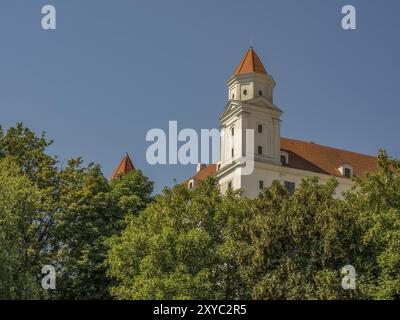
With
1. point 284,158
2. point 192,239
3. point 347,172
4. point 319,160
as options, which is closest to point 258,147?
point 284,158

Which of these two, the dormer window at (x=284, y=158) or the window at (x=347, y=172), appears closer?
the dormer window at (x=284, y=158)

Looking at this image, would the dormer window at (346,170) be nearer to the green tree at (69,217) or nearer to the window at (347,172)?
the window at (347,172)

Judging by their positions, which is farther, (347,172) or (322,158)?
(322,158)

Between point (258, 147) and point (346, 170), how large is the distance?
34.3 feet

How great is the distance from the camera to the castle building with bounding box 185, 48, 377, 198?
72625 mm

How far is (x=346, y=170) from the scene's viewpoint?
7906 cm

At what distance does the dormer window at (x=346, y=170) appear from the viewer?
78219 millimetres

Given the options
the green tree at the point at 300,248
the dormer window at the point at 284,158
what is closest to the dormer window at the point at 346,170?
the dormer window at the point at 284,158

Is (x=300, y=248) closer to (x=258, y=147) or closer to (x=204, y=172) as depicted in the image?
(x=258, y=147)

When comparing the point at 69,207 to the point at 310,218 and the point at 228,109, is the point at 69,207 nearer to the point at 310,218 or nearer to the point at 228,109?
the point at 310,218

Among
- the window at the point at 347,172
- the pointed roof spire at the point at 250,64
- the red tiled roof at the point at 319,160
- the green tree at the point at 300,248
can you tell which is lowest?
the green tree at the point at 300,248
